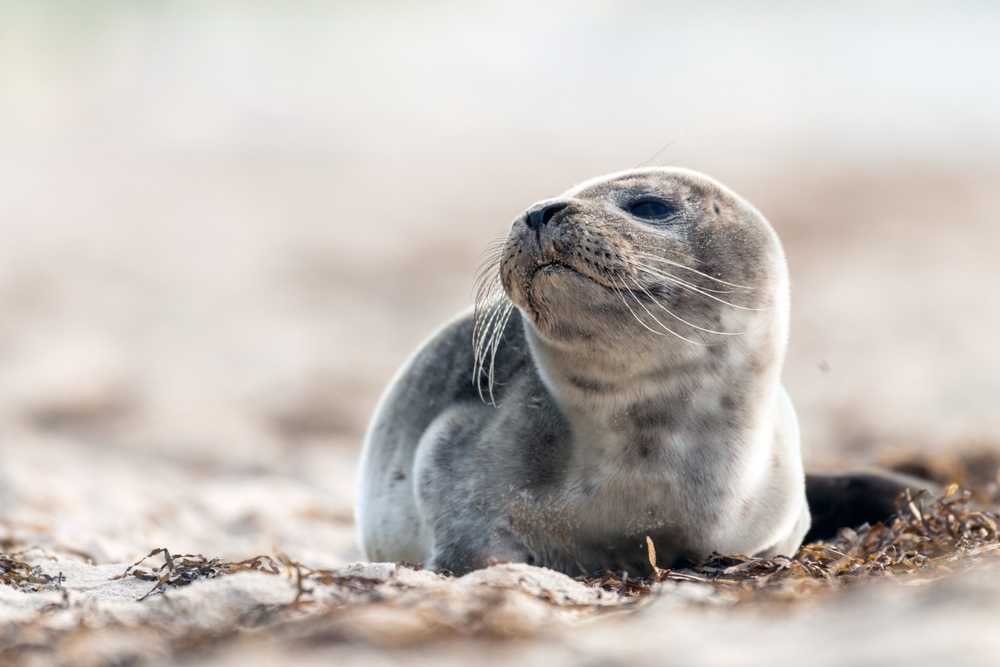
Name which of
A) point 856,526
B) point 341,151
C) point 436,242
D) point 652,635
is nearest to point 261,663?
point 652,635

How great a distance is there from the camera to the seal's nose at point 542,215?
2.98m

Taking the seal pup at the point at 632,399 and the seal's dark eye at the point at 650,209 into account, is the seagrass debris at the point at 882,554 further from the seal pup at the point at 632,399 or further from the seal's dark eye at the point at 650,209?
the seal's dark eye at the point at 650,209

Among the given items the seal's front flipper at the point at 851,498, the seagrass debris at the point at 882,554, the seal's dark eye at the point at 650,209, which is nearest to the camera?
the seagrass debris at the point at 882,554

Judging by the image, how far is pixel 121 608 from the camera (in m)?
2.42

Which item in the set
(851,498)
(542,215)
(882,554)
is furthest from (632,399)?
(851,498)

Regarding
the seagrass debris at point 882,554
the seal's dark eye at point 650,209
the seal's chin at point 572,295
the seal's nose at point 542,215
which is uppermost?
the seal's dark eye at point 650,209

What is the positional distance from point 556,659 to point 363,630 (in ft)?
1.26

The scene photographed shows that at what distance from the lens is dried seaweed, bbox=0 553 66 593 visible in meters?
3.08

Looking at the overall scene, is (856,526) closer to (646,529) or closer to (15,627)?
(646,529)

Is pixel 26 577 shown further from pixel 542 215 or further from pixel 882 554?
pixel 882 554

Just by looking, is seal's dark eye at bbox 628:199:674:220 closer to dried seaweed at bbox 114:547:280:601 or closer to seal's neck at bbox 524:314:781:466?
seal's neck at bbox 524:314:781:466

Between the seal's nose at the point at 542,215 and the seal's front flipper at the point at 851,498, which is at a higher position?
the seal's nose at the point at 542,215

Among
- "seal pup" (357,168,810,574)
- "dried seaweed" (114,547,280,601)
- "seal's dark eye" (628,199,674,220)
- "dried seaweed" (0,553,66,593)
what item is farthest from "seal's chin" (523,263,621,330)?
"dried seaweed" (0,553,66,593)

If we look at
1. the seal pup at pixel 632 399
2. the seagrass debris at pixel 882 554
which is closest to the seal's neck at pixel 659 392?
the seal pup at pixel 632 399
